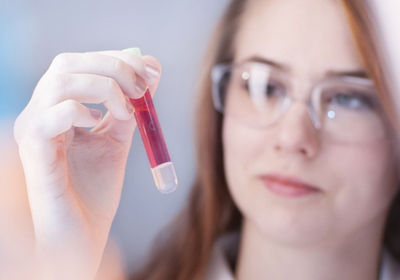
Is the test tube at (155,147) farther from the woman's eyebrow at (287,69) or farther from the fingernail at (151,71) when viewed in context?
the woman's eyebrow at (287,69)

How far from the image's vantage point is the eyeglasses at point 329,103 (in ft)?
3.64

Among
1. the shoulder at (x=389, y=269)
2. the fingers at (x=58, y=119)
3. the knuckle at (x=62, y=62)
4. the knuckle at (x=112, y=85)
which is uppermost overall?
the knuckle at (x=62, y=62)

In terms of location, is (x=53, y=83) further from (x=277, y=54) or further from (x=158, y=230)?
(x=158, y=230)

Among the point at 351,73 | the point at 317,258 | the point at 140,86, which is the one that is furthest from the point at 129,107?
the point at 317,258

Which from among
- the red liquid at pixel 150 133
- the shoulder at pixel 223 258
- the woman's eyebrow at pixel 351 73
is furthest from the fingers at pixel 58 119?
the shoulder at pixel 223 258

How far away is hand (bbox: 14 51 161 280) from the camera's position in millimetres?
827

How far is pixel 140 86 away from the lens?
863 millimetres

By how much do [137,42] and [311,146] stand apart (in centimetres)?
73

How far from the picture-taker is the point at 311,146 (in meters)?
1.11

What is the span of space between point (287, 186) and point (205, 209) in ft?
1.48

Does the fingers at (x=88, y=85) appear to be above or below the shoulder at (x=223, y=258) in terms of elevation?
above

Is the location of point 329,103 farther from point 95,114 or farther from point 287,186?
point 95,114

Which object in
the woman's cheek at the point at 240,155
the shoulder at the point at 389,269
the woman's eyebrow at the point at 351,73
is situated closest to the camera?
the woman's eyebrow at the point at 351,73

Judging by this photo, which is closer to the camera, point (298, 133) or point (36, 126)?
point (36, 126)
